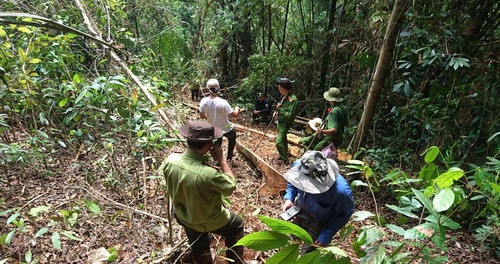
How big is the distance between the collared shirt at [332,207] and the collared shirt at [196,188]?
31.4 inches

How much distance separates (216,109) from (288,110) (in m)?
1.45

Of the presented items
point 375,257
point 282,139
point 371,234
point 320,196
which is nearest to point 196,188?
point 320,196

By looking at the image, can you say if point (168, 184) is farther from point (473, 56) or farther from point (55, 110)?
point (473, 56)

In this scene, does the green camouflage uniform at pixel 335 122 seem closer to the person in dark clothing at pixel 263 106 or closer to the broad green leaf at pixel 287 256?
the broad green leaf at pixel 287 256

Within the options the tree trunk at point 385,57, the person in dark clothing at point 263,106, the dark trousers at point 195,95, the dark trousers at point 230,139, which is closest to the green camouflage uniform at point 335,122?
the tree trunk at point 385,57

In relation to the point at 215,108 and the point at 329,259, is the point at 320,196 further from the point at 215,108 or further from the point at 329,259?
the point at 215,108

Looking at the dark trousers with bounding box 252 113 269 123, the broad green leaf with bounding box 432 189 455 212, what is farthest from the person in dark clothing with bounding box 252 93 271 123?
the broad green leaf with bounding box 432 189 455 212

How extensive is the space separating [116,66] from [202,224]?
132 inches

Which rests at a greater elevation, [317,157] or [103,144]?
[317,157]

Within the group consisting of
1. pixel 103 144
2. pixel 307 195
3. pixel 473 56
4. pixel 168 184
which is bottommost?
pixel 103 144

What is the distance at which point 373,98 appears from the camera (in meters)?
3.84

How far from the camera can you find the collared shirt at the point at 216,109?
452 centimetres

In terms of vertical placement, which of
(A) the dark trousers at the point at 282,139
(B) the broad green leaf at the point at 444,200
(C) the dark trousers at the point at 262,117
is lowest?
(C) the dark trousers at the point at 262,117

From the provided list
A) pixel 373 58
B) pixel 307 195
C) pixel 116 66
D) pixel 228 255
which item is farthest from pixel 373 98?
pixel 116 66
